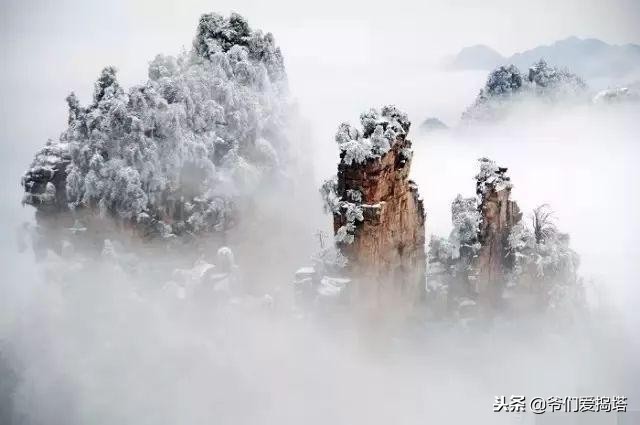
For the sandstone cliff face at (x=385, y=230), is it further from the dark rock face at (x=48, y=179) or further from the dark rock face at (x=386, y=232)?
the dark rock face at (x=48, y=179)

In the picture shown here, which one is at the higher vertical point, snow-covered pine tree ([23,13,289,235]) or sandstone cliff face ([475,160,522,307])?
snow-covered pine tree ([23,13,289,235])

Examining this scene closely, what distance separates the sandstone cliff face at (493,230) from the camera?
31.7 metres

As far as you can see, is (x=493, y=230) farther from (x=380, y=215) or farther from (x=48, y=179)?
(x=48, y=179)

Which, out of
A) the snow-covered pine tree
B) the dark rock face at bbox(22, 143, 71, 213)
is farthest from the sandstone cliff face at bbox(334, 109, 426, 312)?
the dark rock face at bbox(22, 143, 71, 213)

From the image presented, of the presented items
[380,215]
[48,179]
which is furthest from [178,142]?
[380,215]

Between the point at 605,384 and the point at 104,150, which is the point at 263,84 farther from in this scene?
the point at 605,384

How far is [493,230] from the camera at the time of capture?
3244 centimetres

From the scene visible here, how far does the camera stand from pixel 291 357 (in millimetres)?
34438

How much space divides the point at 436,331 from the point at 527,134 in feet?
97.6

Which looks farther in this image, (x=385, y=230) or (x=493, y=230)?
(x=493, y=230)

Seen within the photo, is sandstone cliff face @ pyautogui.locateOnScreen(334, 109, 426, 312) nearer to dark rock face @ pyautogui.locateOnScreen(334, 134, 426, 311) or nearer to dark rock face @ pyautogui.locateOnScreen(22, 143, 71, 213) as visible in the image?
dark rock face @ pyautogui.locateOnScreen(334, 134, 426, 311)

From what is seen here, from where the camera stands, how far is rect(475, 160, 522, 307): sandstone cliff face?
104 feet

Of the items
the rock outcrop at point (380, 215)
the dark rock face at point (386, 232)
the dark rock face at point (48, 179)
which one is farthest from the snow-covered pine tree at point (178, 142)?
the dark rock face at point (386, 232)

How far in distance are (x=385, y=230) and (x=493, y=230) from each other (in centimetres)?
600
